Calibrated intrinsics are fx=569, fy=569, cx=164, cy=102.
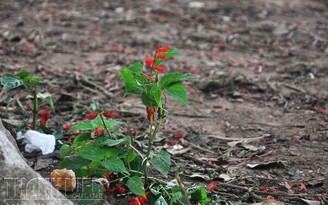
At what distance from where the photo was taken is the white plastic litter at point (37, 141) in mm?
3195

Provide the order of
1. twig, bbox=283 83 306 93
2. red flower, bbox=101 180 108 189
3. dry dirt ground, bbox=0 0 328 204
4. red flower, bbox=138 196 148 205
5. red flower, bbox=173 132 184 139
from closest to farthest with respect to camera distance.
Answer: red flower, bbox=138 196 148 205 → red flower, bbox=101 180 108 189 → dry dirt ground, bbox=0 0 328 204 → red flower, bbox=173 132 184 139 → twig, bbox=283 83 306 93

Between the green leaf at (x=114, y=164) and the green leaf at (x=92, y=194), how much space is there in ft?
0.41

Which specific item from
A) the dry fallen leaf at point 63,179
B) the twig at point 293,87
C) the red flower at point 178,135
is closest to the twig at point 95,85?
the red flower at point 178,135

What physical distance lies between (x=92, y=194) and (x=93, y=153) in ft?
0.62

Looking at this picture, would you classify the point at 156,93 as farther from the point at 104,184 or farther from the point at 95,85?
the point at 95,85

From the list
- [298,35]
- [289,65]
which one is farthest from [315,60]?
[298,35]

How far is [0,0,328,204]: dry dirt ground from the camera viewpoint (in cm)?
338

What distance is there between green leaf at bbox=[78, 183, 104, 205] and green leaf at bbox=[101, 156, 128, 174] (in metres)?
0.12

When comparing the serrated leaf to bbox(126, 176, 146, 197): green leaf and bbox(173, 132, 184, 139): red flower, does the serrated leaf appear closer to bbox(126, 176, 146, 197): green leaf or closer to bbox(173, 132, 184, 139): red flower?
bbox(126, 176, 146, 197): green leaf

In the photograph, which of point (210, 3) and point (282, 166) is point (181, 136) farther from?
point (210, 3)

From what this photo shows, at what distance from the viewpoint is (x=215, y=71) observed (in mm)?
5355

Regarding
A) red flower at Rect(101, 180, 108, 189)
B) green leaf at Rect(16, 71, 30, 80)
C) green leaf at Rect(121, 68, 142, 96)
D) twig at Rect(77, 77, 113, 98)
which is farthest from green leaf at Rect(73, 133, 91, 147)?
twig at Rect(77, 77, 113, 98)

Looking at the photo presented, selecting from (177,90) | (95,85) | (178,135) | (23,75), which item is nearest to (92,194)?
(177,90)

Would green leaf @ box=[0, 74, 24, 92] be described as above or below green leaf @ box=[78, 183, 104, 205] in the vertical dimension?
above
